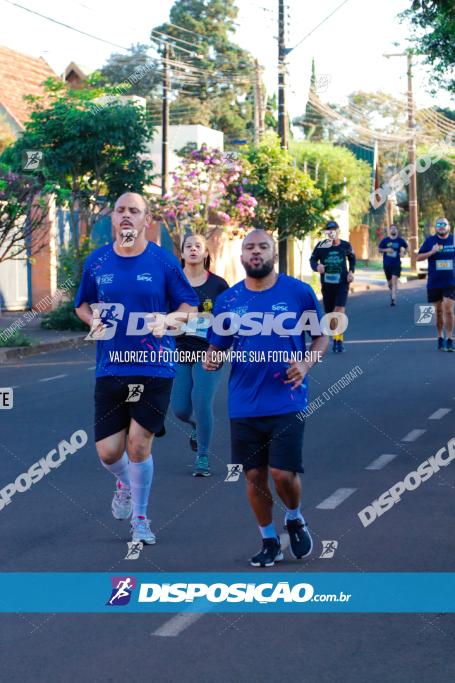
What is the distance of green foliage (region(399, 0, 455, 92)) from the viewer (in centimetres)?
1608

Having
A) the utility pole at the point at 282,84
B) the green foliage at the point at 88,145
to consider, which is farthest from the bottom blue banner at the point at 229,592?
the utility pole at the point at 282,84

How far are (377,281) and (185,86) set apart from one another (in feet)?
102

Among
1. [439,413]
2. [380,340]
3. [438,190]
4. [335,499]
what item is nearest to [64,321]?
[380,340]

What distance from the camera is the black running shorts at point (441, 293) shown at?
749 inches

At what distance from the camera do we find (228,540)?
745 centimetres

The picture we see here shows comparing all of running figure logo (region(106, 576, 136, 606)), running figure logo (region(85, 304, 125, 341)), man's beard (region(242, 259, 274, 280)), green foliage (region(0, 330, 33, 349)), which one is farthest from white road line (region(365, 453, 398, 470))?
green foliage (region(0, 330, 33, 349))

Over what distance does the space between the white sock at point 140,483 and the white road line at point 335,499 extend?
4.89ft

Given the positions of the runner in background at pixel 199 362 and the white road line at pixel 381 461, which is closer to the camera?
the runner in background at pixel 199 362

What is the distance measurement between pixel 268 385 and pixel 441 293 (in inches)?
499

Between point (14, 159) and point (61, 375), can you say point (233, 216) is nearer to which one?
point (14, 159)

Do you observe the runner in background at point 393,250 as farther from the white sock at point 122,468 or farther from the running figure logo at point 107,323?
the running figure logo at point 107,323
